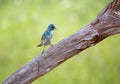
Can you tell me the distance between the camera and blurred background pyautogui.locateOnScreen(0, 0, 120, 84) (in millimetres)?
2732

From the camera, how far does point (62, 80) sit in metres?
2.75

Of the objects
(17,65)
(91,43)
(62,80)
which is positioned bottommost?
(91,43)

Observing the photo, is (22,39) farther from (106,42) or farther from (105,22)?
(105,22)

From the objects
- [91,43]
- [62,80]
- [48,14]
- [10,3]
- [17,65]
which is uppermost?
[10,3]

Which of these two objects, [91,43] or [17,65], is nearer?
[91,43]

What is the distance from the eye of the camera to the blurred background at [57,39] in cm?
273

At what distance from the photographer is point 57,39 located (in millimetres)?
2697

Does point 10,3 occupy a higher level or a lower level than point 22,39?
higher

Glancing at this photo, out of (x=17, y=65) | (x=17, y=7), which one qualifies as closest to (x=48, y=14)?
(x=17, y=7)

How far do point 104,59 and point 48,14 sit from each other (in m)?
0.51

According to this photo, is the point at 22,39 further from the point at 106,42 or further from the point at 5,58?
the point at 106,42

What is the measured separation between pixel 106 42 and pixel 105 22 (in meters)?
1.22

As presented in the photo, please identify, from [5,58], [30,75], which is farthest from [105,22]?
[5,58]

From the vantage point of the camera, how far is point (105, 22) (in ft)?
5.15
